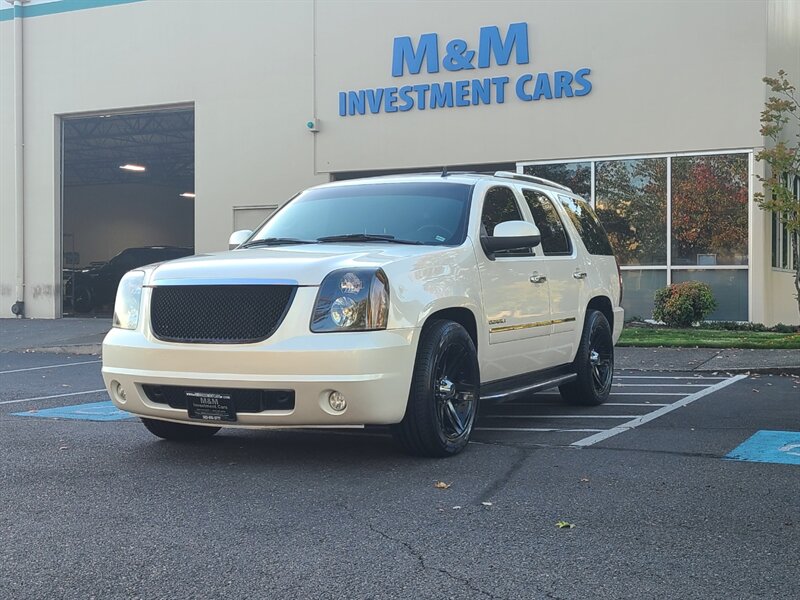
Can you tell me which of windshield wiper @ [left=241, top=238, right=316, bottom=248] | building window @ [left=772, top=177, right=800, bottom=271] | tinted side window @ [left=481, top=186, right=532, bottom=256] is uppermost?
building window @ [left=772, top=177, right=800, bottom=271]

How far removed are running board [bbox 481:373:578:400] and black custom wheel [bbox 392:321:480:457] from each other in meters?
0.31

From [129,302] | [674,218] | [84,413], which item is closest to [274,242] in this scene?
[129,302]

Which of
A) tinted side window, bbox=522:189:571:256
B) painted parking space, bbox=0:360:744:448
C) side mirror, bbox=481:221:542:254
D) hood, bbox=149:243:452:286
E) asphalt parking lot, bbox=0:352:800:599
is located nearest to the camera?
asphalt parking lot, bbox=0:352:800:599

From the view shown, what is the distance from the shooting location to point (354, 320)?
534 cm

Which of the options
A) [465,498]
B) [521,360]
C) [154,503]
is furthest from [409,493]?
[521,360]

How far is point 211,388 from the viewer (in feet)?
17.8

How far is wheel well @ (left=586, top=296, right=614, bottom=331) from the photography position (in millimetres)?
8391

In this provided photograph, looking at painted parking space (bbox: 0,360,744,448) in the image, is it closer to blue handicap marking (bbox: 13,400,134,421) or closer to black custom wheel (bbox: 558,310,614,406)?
blue handicap marking (bbox: 13,400,134,421)

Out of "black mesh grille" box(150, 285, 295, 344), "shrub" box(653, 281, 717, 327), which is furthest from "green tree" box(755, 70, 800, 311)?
"black mesh grille" box(150, 285, 295, 344)

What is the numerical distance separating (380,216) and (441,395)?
5.01 ft

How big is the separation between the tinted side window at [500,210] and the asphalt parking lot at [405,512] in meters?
1.36

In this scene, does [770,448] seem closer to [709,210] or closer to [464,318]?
[464,318]

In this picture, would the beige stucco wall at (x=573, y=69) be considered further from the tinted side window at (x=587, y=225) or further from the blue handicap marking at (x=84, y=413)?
the blue handicap marking at (x=84, y=413)

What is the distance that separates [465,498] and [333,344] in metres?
1.13
